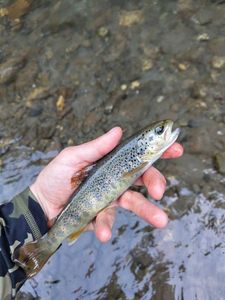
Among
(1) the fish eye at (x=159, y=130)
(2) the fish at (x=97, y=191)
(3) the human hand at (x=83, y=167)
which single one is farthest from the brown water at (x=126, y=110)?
(1) the fish eye at (x=159, y=130)

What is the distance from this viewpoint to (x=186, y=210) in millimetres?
4418

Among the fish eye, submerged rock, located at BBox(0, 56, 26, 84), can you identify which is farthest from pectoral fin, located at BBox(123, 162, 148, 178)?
submerged rock, located at BBox(0, 56, 26, 84)

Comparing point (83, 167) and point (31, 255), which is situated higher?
point (83, 167)

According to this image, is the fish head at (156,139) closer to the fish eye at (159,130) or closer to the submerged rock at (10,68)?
the fish eye at (159,130)

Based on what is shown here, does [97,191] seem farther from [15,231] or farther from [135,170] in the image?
[15,231]

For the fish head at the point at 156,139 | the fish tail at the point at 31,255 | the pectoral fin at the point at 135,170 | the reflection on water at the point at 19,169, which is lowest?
the reflection on water at the point at 19,169

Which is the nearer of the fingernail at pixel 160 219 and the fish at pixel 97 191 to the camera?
the fingernail at pixel 160 219

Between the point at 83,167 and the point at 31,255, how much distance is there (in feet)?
2.34

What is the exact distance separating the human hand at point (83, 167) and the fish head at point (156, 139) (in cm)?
13

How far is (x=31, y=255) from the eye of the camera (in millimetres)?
3535

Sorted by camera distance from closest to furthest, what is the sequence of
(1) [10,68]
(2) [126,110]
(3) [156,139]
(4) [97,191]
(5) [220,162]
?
(3) [156,139]
(4) [97,191]
(5) [220,162]
(2) [126,110]
(1) [10,68]

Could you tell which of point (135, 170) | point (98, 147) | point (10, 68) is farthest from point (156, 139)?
point (10, 68)

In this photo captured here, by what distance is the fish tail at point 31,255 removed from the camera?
3.53 meters

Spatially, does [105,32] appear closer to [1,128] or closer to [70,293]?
[1,128]
